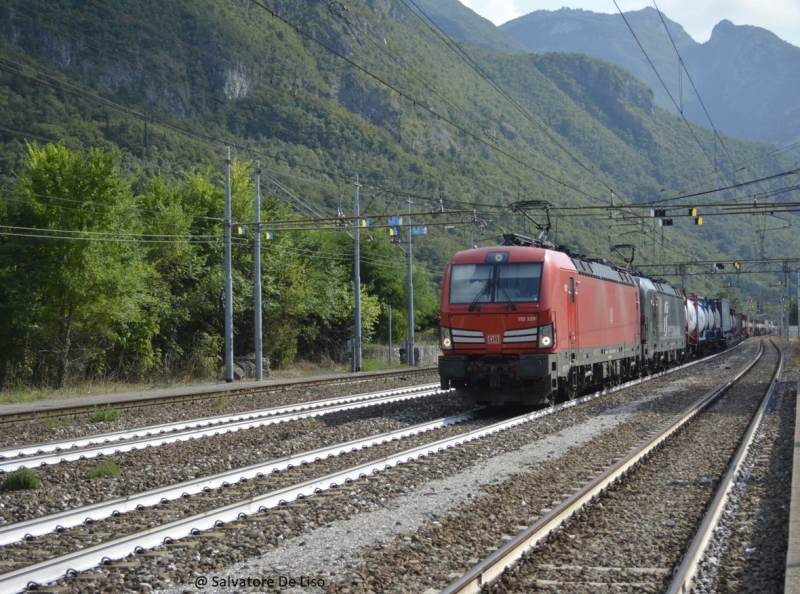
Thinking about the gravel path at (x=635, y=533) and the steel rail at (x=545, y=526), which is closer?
the steel rail at (x=545, y=526)

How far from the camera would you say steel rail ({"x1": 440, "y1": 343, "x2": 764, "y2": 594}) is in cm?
590

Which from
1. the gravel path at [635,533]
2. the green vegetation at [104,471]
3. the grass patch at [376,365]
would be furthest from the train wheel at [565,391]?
the grass patch at [376,365]

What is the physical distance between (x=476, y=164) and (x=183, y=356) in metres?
62.2

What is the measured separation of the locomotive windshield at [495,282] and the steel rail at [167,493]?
445cm

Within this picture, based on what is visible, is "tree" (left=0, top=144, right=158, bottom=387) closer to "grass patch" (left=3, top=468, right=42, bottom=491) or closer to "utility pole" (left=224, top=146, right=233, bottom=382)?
"utility pole" (left=224, top=146, right=233, bottom=382)

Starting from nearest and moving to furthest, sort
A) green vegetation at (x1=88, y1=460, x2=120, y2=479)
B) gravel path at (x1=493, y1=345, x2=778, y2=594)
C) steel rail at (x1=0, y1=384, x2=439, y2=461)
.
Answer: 1. gravel path at (x1=493, y1=345, x2=778, y2=594)
2. green vegetation at (x1=88, y1=460, x2=120, y2=479)
3. steel rail at (x1=0, y1=384, x2=439, y2=461)

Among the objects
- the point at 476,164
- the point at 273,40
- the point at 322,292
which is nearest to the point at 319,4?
the point at 273,40

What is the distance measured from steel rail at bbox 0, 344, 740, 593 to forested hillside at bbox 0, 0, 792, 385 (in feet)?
35.8

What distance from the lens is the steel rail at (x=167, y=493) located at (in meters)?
7.49

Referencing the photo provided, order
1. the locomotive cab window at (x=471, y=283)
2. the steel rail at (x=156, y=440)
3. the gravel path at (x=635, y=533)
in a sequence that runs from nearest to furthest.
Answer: the gravel path at (x=635, y=533) → the steel rail at (x=156, y=440) → the locomotive cab window at (x=471, y=283)

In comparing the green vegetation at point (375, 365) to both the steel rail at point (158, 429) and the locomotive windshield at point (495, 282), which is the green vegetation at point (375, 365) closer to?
the steel rail at point (158, 429)

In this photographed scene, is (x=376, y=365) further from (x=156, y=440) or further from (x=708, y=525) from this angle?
(x=708, y=525)

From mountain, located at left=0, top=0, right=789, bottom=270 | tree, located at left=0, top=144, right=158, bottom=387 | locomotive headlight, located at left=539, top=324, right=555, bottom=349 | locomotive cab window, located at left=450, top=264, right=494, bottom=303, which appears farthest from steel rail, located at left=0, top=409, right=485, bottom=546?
mountain, located at left=0, top=0, right=789, bottom=270

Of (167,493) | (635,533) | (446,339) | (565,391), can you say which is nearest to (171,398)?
(446,339)
